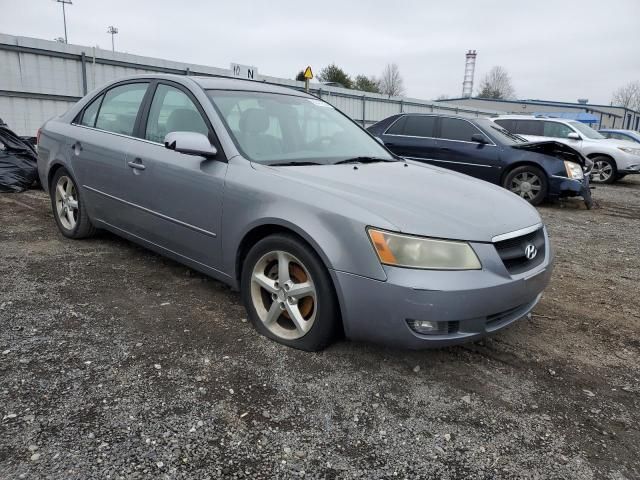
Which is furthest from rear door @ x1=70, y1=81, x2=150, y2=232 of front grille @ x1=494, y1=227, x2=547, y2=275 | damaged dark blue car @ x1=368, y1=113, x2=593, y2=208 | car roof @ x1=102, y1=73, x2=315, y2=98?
damaged dark blue car @ x1=368, y1=113, x2=593, y2=208

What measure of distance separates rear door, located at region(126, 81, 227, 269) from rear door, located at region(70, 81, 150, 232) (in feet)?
0.50

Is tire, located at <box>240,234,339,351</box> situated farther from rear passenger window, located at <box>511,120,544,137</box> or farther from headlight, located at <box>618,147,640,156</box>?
headlight, located at <box>618,147,640,156</box>

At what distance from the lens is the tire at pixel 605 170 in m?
12.3

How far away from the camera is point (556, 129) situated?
41.9 ft

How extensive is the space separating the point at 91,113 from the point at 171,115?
4.30 feet

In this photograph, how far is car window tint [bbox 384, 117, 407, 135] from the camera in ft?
30.6

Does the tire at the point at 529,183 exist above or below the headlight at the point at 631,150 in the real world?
below

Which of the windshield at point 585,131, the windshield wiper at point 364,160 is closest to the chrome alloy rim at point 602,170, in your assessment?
the windshield at point 585,131

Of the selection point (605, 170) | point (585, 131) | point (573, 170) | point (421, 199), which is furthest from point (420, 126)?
point (421, 199)

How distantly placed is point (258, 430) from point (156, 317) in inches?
53.7

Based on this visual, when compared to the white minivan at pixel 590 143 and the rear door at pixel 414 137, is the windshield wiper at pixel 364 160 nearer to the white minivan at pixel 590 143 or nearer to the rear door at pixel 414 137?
the rear door at pixel 414 137

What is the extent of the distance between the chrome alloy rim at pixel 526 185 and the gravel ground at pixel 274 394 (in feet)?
15.3

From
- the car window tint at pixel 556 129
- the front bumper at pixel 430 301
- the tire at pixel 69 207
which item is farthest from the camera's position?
the car window tint at pixel 556 129

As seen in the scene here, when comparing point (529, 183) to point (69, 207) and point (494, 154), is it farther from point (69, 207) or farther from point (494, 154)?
point (69, 207)
